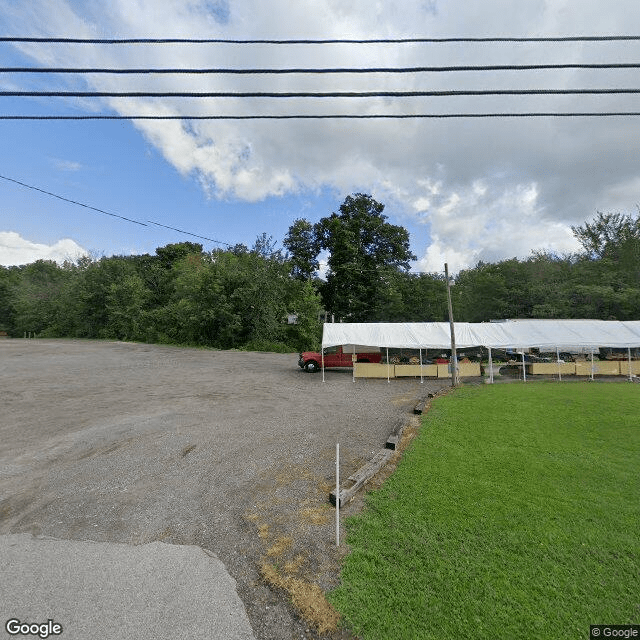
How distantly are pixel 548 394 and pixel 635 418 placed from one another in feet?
11.9

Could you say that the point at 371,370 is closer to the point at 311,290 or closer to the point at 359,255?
the point at 311,290

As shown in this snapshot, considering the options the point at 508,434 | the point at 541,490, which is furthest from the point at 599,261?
the point at 541,490

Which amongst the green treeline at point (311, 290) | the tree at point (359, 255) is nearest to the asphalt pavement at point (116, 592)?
the green treeline at point (311, 290)

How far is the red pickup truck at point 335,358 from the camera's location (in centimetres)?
1864

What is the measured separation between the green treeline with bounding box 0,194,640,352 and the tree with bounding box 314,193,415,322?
12 cm

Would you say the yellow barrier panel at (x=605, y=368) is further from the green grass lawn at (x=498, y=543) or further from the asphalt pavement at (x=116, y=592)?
the asphalt pavement at (x=116, y=592)

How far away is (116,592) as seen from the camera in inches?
123

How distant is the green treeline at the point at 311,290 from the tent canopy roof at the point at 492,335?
14.5 meters

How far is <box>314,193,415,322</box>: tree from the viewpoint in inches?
1485

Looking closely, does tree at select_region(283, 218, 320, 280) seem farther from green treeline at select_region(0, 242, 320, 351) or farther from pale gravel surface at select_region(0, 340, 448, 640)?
pale gravel surface at select_region(0, 340, 448, 640)

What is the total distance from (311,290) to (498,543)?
30.4 meters

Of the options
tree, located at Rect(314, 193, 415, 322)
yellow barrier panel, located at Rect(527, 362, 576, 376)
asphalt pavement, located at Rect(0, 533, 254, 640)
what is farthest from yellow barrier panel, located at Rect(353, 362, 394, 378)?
tree, located at Rect(314, 193, 415, 322)

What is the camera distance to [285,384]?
49.4 feet

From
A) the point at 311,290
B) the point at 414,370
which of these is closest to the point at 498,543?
the point at 414,370
